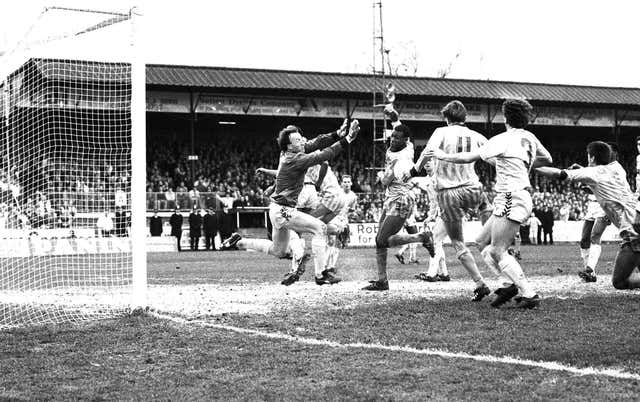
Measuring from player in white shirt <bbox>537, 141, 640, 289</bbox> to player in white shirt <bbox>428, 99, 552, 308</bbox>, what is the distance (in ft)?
5.16

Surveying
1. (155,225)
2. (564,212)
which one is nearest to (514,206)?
(155,225)

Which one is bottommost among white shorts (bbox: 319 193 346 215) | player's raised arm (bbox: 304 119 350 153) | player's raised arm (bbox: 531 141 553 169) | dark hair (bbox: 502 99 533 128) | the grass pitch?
the grass pitch

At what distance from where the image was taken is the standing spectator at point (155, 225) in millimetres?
36781

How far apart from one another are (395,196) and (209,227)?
24.5 meters

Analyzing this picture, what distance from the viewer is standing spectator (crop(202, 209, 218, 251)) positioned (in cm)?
3669

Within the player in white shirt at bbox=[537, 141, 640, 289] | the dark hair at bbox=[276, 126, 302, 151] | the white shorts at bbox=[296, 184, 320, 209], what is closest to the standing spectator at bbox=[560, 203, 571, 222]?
the white shorts at bbox=[296, 184, 320, 209]

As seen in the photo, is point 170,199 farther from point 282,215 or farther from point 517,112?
point 517,112

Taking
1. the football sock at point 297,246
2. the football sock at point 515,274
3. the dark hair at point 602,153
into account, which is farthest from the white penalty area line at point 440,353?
the dark hair at point 602,153

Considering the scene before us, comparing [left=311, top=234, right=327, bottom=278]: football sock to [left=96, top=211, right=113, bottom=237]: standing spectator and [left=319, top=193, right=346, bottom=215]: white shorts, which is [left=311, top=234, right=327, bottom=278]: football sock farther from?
[left=96, top=211, right=113, bottom=237]: standing spectator

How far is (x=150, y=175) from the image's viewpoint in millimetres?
42688

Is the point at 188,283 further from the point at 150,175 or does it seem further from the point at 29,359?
the point at 150,175

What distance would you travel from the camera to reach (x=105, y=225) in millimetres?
24641

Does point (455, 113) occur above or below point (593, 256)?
above

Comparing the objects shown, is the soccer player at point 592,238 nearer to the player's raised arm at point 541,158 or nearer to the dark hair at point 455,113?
the dark hair at point 455,113
